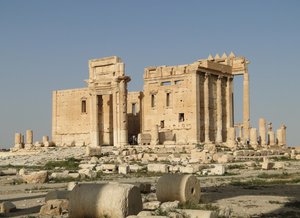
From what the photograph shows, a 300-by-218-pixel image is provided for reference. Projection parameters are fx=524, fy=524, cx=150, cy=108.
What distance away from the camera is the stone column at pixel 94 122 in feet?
159

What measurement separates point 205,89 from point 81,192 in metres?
36.9

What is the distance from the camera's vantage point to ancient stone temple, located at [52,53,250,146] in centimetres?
4591

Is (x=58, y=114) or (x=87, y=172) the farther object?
(x=58, y=114)

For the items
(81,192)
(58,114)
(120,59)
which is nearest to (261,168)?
(81,192)

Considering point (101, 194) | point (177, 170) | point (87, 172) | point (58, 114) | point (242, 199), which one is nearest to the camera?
point (101, 194)

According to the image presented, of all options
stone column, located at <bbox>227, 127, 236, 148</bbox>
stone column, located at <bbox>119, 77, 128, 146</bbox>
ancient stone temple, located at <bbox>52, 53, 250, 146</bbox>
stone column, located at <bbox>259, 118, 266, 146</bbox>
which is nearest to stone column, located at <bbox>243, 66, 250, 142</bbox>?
ancient stone temple, located at <bbox>52, 53, 250, 146</bbox>

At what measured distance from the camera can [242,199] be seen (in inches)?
551

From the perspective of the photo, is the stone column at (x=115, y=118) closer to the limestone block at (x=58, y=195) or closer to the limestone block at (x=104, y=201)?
the limestone block at (x=58, y=195)

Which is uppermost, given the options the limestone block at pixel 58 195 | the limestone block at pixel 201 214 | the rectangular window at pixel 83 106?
the rectangular window at pixel 83 106

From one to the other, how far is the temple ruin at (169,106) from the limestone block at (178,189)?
104ft

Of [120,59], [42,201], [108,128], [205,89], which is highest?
[120,59]

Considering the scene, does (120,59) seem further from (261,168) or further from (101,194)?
(101,194)

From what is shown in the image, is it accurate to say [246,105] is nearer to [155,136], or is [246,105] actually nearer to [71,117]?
[155,136]

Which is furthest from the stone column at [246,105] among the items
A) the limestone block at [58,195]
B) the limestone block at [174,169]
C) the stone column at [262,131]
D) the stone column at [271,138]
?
the limestone block at [58,195]
